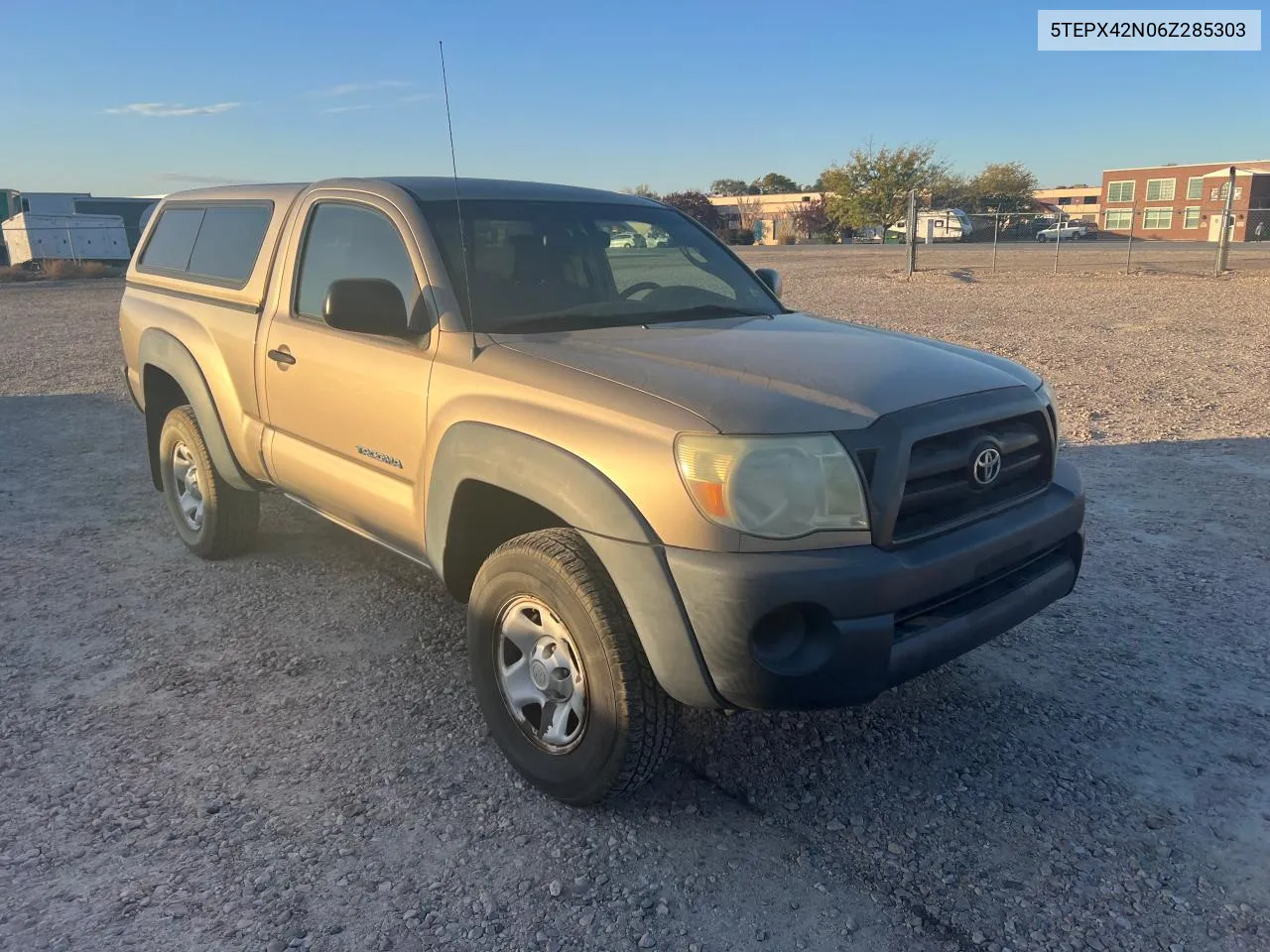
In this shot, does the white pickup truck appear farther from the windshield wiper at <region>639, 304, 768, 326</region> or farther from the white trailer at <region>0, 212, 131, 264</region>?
the windshield wiper at <region>639, 304, 768, 326</region>

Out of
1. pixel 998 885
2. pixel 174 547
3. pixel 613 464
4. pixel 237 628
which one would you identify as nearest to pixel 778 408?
pixel 613 464

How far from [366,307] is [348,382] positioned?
19.4 inches

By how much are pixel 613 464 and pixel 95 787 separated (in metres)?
2.01

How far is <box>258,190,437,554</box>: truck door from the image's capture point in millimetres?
3461

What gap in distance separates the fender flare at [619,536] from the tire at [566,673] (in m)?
0.08

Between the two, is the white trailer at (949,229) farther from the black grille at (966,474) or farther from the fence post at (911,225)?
the black grille at (966,474)

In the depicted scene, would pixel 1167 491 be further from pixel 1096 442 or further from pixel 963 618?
pixel 963 618

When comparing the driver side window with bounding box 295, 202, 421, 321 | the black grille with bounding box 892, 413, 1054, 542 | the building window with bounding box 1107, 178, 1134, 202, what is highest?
the building window with bounding box 1107, 178, 1134, 202

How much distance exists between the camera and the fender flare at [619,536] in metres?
2.56

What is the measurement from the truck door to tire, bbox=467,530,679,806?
1.90ft

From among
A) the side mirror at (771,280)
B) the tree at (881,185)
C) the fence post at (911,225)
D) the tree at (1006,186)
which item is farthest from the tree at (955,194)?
the side mirror at (771,280)

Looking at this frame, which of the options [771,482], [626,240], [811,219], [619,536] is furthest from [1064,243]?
[619,536]

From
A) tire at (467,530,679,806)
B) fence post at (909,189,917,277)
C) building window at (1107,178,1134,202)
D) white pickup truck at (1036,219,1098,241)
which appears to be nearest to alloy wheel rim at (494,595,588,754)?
tire at (467,530,679,806)

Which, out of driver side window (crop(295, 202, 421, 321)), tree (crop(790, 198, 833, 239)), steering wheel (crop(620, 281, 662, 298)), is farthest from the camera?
tree (crop(790, 198, 833, 239))
